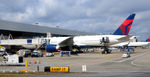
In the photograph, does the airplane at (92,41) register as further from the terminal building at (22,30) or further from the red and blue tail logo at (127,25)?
the terminal building at (22,30)

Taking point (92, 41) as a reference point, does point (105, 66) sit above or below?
below

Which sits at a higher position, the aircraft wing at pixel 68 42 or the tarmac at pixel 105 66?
the aircraft wing at pixel 68 42

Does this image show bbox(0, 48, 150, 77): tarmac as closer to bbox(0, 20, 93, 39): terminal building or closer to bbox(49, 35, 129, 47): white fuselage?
bbox(49, 35, 129, 47): white fuselage

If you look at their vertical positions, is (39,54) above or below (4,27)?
below

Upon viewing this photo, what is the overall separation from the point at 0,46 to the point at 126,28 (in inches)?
1284

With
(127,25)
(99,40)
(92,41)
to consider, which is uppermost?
(127,25)

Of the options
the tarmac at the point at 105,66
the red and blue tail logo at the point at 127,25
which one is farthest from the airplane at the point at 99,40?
the tarmac at the point at 105,66

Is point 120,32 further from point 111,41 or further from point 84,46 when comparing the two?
point 84,46

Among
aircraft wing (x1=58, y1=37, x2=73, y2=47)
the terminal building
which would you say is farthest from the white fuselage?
A: the terminal building

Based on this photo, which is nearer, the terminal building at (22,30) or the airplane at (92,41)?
the airplane at (92,41)

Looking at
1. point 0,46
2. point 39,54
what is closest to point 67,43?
point 39,54

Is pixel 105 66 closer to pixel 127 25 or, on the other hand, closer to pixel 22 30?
pixel 127 25

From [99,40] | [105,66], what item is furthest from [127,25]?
[105,66]

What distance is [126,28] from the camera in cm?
4428
